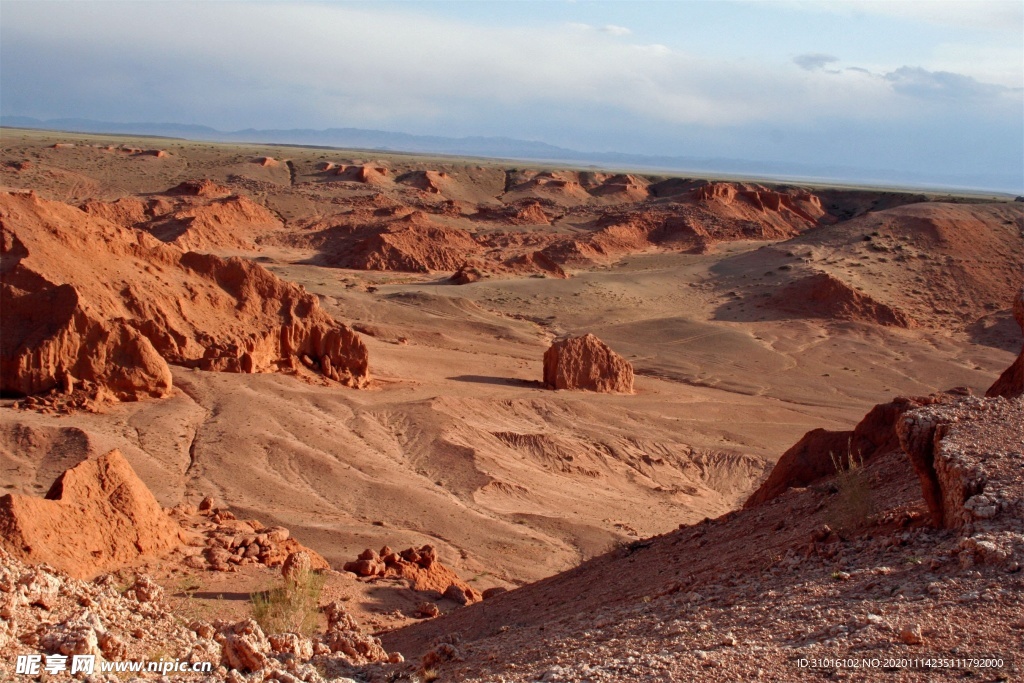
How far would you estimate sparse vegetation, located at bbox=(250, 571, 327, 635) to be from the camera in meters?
7.55

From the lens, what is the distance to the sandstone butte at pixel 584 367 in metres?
22.5

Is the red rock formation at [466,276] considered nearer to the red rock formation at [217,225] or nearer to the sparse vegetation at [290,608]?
the red rock formation at [217,225]

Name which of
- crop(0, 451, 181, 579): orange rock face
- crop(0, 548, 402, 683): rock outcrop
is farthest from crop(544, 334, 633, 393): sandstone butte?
crop(0, 548, 402, 683): rock outcrop

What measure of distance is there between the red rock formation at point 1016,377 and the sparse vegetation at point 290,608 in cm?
838

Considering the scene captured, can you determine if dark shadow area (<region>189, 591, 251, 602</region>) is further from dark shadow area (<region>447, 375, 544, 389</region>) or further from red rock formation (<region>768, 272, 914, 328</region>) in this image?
red rock formation (<region>768, 272, 914, 328</region>)

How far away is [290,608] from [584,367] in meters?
15.5

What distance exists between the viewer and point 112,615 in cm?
646

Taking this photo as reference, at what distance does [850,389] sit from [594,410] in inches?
402

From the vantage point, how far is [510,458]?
17203 millimetres

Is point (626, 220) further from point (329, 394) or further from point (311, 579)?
point (311, 579)

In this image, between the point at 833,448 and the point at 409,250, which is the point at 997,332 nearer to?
the point at 409,250

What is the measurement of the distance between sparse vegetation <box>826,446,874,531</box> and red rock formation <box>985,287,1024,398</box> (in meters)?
4.23

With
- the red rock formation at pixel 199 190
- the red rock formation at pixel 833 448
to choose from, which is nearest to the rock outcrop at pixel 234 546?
the red rock formation at pixel 833 448

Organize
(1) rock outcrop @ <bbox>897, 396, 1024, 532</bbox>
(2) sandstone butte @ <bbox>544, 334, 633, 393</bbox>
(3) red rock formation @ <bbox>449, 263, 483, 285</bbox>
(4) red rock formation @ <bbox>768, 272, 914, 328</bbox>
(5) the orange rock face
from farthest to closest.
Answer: (3) red rock formation @ <bbox>449, 263, 483, 285</bbox>, (4) red rock formation @ <bbox>768, 272, 914, 328</bbox>, (2) sandstone butte @ <bbox>544, 334, 633, 393</bbox>, (5) the orange rock face, (1) rock outcrop @ <bbox>897, 396, 1024, 532</bbox>
